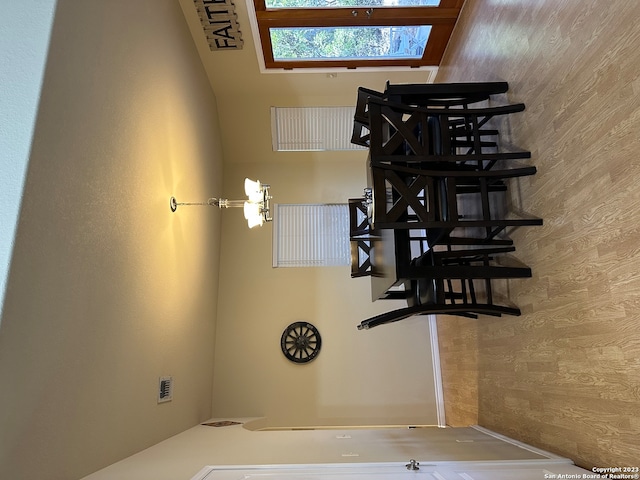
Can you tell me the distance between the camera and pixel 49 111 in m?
1.55

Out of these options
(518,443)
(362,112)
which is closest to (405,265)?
(362,112)

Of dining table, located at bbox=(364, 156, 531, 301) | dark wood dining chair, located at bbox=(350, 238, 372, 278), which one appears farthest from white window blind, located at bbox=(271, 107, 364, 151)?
dining table, located at bbox=(364, 156, 531, 301)

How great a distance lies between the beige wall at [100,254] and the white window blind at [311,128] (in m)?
1.27

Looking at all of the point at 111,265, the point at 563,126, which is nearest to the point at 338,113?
the point at 563,126

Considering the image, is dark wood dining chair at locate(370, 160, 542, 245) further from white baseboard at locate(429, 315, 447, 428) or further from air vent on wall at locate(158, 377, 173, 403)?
white baseboard at locate(429, 315, 447, 428)

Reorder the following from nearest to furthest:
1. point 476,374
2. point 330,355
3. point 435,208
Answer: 1. point 435,208
2. point 476,374
3. point 330,355

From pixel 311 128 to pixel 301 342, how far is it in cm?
213

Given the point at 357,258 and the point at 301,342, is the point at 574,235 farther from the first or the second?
the point at 301,342

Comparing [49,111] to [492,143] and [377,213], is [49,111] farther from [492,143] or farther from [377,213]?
[492,143]

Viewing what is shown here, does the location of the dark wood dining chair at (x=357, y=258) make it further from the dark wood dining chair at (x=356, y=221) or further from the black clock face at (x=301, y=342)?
the black clock face at (x=301, y=342)

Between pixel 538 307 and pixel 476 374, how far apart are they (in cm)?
104

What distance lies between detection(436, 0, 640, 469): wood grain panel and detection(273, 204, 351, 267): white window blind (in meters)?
2.01

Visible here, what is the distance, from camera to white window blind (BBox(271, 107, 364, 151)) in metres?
4.30

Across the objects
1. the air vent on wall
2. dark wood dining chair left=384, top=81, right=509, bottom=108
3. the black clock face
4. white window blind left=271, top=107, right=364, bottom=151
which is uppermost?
white window blind left=271, top=107, right=364, bottom=151
